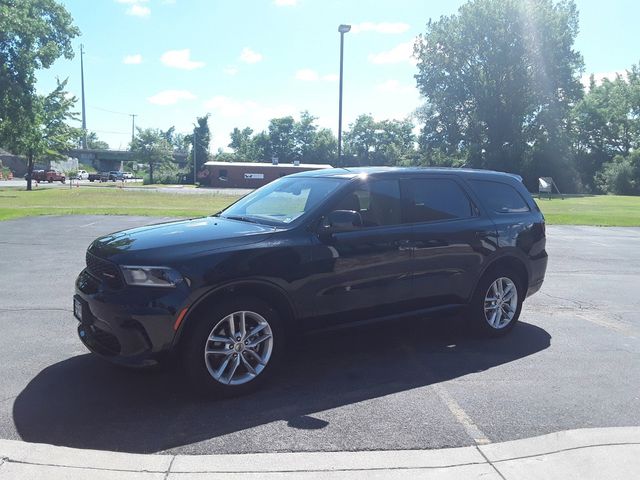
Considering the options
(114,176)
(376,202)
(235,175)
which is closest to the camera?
(376,202)

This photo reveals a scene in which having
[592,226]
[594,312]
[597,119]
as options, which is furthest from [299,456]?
[597,119]

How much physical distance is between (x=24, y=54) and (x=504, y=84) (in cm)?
4556

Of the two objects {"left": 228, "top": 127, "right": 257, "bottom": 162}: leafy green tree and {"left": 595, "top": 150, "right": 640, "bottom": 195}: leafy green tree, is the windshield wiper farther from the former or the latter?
{"left": 228, "top": 127, "right": 257, "bottom": 162}: leafy green tree

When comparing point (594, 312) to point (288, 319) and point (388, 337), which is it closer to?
point (388, 337)

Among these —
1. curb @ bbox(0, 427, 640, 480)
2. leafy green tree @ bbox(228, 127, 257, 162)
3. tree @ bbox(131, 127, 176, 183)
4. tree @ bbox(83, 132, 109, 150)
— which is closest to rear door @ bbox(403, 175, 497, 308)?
curb @ bbox(0, 427, 640, 480)

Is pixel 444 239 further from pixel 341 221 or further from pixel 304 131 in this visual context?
pixel 304 131

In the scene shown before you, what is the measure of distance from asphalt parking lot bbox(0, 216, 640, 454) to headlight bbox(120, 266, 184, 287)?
91 cm

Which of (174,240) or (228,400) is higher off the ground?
Result: (174,240)

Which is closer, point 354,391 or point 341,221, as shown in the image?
point 354,391

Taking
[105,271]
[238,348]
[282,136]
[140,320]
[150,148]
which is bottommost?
[238,348]

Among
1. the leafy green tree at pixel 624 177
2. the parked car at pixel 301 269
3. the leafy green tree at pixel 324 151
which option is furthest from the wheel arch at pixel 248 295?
the leafy green tree at pixel 324 151

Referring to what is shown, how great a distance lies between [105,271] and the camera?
436cm

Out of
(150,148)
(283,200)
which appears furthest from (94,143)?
(283,200)

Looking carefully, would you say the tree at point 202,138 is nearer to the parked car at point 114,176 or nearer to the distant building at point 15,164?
the parked car at point 114,176
